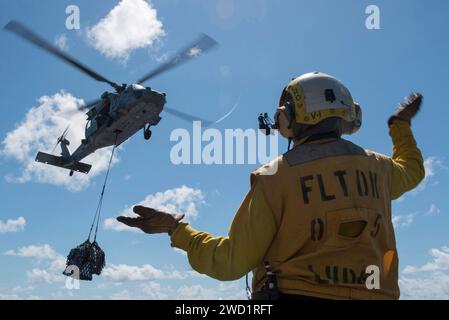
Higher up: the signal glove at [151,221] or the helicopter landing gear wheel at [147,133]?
the helicopter landing gear wheel at [147,133]

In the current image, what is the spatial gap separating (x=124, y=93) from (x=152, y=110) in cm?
216

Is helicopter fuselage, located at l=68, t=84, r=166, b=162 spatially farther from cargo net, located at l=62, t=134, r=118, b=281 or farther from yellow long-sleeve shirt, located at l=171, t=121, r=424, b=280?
yellow long-sleeve shirt, located at l=171, t=121, r=424, b=280

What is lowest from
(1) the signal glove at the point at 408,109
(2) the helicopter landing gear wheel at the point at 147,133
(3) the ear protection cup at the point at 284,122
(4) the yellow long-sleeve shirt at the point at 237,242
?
(4) the yellow long-sleeve shirt at the point at 237,242

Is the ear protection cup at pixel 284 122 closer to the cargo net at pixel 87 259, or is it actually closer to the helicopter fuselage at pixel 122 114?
the cargo net at pixel 87 259

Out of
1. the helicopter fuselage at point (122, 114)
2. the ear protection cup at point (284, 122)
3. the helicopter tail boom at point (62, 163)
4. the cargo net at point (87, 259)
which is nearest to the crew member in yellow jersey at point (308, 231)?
the ear protection cup at point (284, 122)

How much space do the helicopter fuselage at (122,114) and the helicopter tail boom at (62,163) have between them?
17.7ft

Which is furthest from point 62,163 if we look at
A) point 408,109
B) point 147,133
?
point 408,109

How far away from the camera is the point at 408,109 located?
4391 millimetres

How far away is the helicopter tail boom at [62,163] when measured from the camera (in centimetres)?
3288

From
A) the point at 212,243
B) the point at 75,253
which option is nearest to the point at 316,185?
the point at 212,243

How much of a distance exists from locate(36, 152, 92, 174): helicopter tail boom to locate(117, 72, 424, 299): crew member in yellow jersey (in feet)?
103

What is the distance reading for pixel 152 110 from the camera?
2458 cm

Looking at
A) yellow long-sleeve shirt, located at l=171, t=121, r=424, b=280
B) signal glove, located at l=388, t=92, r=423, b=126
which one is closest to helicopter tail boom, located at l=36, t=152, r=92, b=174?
signal glove, located at l=388, t=92, r=423, b=126

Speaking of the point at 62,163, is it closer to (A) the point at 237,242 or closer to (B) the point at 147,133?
(B) the point at 147,133
